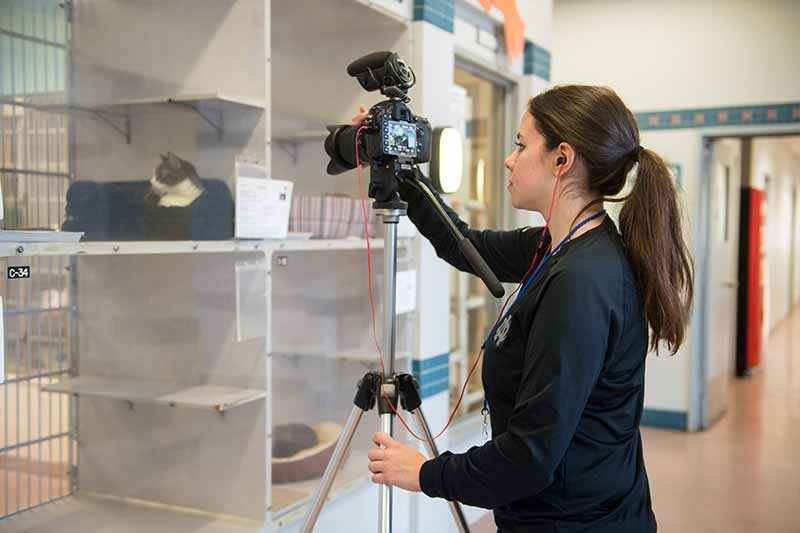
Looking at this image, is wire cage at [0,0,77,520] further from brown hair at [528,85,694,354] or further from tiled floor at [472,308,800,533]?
tiled floor at [472,308,800,533]

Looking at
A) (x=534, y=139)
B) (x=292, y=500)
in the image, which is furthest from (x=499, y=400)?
(x=292, y=500)

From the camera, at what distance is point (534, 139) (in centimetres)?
141

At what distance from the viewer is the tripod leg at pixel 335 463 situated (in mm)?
1583

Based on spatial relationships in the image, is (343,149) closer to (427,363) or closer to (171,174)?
(171,174)

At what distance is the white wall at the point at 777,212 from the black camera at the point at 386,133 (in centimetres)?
729

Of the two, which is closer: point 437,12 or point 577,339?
point 577,339

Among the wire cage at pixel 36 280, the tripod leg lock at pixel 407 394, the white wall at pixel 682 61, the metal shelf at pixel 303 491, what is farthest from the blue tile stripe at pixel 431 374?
the white wall at pixel 682 61

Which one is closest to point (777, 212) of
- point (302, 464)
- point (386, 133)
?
point (302, 464)

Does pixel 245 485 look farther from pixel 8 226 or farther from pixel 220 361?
pixel 8 226

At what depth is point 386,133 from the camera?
4.96ft

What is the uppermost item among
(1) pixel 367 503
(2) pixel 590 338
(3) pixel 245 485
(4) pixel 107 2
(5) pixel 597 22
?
(5) pixel 597 22

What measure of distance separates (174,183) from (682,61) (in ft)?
13.7

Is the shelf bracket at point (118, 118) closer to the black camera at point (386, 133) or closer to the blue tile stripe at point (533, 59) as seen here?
the black camera at point (386, 133)

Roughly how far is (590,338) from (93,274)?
1426mm
